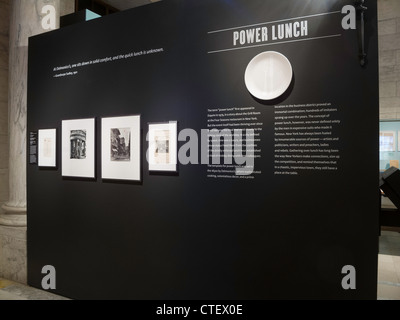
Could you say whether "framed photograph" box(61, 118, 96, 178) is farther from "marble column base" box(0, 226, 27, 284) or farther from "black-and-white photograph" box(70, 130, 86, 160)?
"marble column base" box(0, 226, 27, 284)

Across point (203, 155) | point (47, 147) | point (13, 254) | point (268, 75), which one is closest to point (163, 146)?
point (203, 155)

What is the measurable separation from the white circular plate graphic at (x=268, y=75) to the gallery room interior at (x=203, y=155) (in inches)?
0.4

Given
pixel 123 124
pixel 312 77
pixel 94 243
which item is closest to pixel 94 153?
pixel 123 124

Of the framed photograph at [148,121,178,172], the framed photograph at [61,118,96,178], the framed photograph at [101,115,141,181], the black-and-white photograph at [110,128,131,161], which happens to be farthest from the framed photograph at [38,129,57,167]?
the framed photograph at [148,121,178,172]

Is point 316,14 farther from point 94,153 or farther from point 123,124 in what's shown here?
point 94,153

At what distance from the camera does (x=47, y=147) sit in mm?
3344

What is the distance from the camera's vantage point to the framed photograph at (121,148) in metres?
2.75

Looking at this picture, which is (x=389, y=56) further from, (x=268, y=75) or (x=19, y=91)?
(x=19, y=91)

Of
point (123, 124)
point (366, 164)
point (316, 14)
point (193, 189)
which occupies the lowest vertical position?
point (193, 189)

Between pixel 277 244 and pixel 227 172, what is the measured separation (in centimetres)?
68

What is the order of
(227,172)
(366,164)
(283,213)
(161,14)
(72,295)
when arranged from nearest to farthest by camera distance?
(366,164) → (283,213) → (227,172) → (161,14) → (72,295)

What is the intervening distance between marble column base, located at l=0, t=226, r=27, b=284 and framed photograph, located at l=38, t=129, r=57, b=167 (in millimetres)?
968

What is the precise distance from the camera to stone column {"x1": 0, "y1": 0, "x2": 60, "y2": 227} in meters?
3.70

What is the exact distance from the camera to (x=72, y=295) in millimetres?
3189
